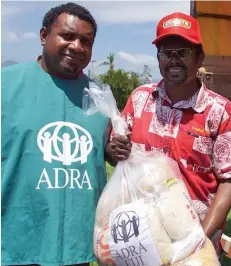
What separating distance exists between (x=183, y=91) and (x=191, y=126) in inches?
6.8

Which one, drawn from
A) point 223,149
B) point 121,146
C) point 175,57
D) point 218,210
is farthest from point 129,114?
point 218,210

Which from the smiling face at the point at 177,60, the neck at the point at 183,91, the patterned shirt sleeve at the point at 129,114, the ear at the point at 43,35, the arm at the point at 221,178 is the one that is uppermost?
the ear at the point at 43,35

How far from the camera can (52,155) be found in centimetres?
220

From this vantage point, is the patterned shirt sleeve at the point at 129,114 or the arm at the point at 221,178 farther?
the patterned shirt sleeve at the point at 129,114

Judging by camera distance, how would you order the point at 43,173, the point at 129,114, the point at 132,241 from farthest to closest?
the point at 129,114 → the point at 43,173 → the point at 132,241

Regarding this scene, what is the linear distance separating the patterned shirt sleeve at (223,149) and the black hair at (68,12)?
2.42ft

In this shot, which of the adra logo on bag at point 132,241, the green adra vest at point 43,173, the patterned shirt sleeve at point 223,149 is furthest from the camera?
the patterned shirt sleeve at point 223,149

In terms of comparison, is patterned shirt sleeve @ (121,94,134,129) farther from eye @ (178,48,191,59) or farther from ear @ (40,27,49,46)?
ear @ (40,27,49,46)

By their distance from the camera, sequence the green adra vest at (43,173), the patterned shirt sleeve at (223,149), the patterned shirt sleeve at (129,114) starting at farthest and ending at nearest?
the patterned shirt sleeve at (129,114) < the patterned shirt sleeve at (223,149) < the green adra vest at (43,173)

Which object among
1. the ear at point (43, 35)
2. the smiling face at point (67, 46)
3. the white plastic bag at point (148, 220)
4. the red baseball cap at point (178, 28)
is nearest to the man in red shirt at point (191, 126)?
the red baseball cap at point (178, 28)

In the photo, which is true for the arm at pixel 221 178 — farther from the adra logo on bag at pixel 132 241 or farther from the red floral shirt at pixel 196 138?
the adra logo on bag at pixel 132 241

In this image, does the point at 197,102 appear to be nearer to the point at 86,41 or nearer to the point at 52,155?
the point at 86,41

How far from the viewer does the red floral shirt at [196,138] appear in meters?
2.29

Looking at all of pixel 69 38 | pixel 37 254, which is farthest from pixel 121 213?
pixel 69 38
